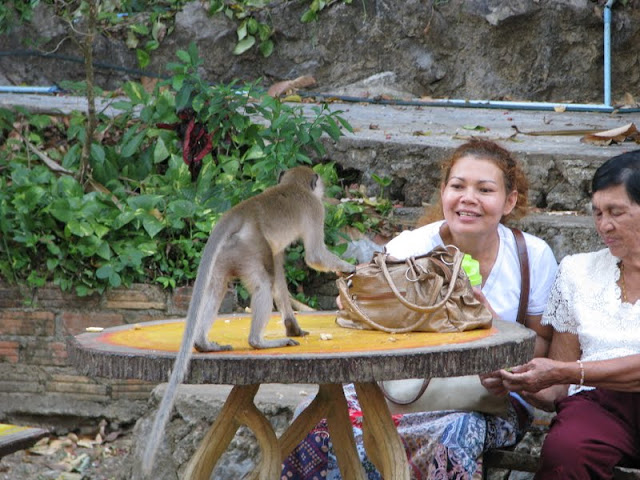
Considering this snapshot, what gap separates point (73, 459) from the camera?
18.5 ft

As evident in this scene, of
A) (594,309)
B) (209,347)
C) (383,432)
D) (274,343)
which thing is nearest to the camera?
(209,347)

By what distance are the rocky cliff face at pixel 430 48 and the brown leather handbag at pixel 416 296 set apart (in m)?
6.16

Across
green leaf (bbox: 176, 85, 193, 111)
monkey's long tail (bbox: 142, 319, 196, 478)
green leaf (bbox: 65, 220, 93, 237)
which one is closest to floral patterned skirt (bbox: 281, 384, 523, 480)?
monkey's long tail (bbox: 142, 319, 196, 478)

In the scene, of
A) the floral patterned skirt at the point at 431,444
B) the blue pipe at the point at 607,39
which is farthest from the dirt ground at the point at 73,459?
the blue pipe at the point at 607,39

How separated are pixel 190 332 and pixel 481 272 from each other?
143 cm

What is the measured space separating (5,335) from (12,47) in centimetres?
460

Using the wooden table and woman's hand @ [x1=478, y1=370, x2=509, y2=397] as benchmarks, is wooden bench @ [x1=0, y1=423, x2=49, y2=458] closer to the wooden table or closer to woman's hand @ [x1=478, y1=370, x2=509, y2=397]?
the wooden table

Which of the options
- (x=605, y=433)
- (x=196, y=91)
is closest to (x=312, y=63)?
(x=196, y=91)

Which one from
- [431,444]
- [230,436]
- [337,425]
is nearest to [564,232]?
[431,444]

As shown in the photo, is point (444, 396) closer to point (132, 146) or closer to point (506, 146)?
point (506, 146)

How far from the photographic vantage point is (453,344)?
116 inches

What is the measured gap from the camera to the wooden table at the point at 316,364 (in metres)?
2.78

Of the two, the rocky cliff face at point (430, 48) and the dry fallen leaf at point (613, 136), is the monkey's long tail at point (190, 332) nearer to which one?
the dry fallen leaf at point (613, 136)

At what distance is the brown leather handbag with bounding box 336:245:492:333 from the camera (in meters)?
3.25
